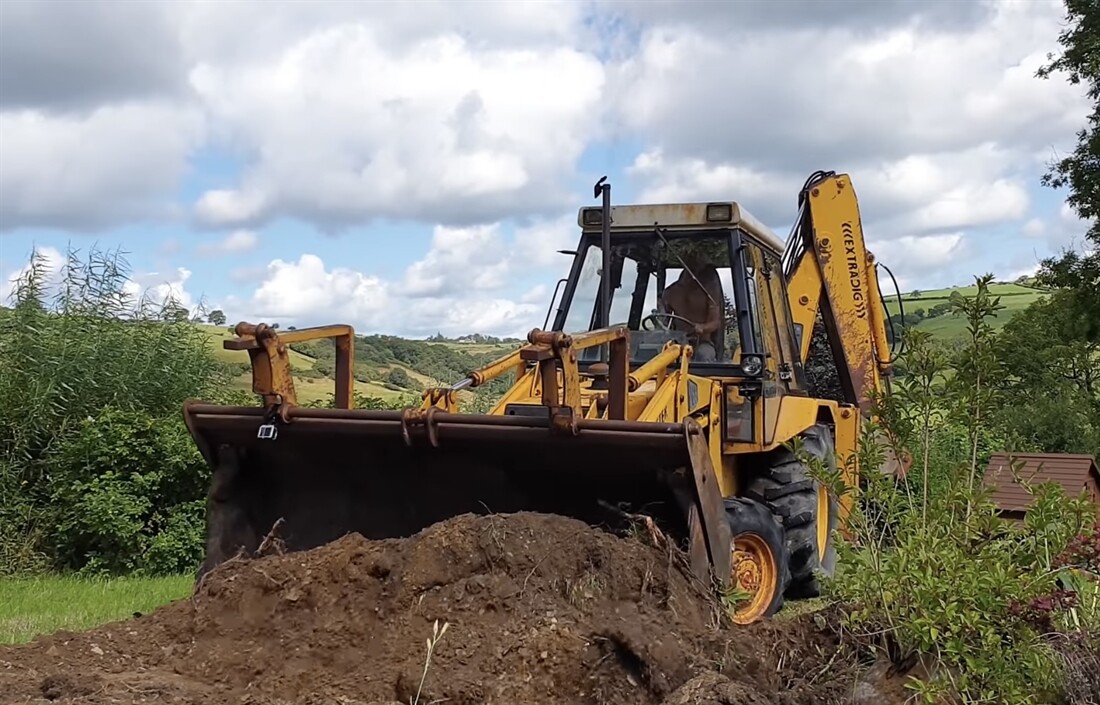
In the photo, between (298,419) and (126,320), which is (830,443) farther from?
(126,320)

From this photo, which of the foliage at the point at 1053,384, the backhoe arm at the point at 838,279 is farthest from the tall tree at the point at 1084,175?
the backhoe arm at the point at 838,279

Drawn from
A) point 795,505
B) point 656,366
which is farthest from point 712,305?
point 795,505

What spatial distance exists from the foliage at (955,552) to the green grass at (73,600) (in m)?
4.99

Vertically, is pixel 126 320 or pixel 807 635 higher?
pixel 126 320

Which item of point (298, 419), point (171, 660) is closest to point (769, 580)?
point (298, 419)

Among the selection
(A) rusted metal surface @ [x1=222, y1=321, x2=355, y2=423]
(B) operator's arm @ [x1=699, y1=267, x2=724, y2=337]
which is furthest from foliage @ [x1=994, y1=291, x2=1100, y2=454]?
(A) rusted metal surface @ [x1=222, y1=321, x2=355, y2=423]

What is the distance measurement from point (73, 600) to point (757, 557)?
17.3 feet

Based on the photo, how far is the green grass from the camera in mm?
7895

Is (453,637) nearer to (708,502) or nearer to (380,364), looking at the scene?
(708,502)

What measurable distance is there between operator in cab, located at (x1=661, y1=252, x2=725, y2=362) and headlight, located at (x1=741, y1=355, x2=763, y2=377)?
0.24 metres

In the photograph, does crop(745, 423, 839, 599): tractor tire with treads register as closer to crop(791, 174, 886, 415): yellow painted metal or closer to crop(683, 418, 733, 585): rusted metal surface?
Answer: crop(683, 418, 733, 585): rusted metal surface

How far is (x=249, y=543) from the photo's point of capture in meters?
7.19

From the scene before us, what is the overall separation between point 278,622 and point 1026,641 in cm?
317

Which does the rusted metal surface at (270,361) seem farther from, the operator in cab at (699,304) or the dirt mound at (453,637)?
the operator in cab at (699,304)
